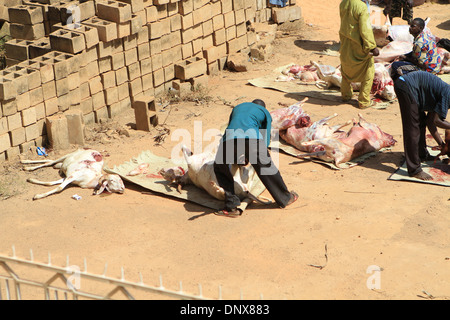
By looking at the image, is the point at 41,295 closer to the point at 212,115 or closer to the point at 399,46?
the point at 212,115

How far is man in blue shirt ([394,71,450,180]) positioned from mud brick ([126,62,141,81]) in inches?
176

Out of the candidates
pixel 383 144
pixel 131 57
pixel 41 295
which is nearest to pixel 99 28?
pixel 131 57

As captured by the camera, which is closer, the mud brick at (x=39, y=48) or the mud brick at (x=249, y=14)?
the mud brick at (x=39, y=48)

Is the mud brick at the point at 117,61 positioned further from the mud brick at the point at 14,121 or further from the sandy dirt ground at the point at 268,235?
the mud brick at the point at 14,121

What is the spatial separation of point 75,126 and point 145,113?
1.09 meters

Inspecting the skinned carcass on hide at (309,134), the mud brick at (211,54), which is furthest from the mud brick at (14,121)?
the mud brick at (211,54)

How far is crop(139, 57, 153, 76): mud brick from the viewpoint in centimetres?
1057

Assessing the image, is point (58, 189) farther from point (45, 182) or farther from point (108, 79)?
point (108, 79)

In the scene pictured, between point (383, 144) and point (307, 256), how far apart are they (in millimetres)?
3097

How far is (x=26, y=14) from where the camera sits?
33.4 ft

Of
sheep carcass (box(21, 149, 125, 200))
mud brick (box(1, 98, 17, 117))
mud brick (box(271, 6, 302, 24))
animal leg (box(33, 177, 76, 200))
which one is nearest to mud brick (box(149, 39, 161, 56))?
sheep carcass (box(21, 149, 125, 200))

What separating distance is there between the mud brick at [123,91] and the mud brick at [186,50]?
4.79 ft

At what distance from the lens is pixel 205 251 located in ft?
21.3

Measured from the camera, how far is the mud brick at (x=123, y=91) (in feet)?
33.7
